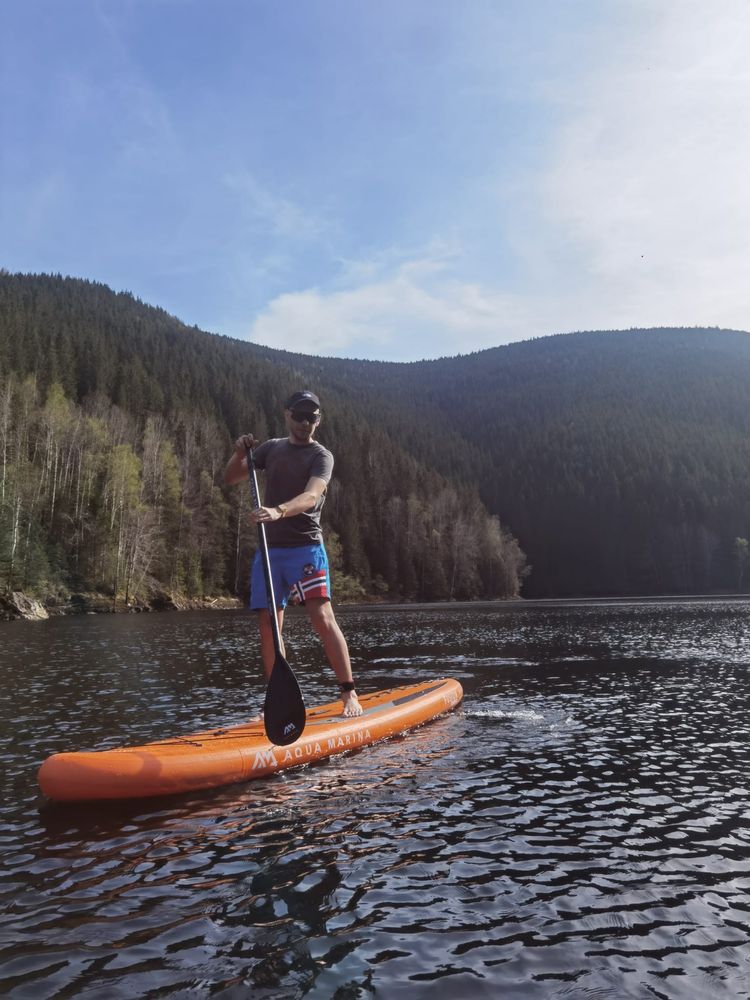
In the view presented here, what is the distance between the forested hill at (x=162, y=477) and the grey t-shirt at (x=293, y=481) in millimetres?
38008

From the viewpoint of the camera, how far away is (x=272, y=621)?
7465 mm

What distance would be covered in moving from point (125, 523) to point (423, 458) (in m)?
82.5

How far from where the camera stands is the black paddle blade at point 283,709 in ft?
22.3

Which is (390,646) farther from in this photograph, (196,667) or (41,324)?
(41,324)

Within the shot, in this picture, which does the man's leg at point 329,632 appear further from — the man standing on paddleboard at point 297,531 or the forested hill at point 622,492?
the forested hill at point 622,492

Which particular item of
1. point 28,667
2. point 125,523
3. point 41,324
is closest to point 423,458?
point 41,324

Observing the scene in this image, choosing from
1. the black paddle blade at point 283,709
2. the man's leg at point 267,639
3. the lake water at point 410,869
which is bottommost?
the lake water at point 410,869

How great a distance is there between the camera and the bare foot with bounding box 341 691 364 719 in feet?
27.0

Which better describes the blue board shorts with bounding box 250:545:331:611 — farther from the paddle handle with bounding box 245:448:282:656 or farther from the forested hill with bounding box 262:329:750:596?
the forested hill with bounding box 262:329:750:596

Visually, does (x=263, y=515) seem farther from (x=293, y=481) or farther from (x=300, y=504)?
(x=293, y=481)

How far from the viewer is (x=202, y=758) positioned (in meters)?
6.38

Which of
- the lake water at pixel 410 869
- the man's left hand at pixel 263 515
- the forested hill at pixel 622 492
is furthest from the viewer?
the forested hill at pixel 622 492

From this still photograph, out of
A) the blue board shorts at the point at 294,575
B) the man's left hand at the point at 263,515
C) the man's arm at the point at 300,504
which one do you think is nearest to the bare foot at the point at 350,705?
the blue board shorts at the point at 294,575

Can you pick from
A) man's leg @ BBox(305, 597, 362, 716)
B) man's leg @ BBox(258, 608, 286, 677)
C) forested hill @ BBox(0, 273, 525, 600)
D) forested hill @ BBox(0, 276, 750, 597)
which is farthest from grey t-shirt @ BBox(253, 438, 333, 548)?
forested hill @ BBox(0, 276, 750, 597)
